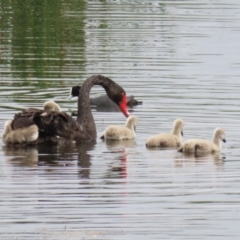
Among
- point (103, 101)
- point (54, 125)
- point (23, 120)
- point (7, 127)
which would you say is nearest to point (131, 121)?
point (54, 125)

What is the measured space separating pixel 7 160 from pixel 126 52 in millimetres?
11203

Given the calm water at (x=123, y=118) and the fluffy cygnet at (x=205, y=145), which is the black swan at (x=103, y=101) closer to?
the calm water at (x=123, y=118)

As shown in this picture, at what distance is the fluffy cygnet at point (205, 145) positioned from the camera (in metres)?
14.6

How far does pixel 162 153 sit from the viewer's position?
48.5 feet

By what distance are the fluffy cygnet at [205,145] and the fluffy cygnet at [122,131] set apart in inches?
42.4

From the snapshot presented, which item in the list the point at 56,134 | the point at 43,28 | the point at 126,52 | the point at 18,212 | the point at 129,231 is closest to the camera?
the point at 129,231

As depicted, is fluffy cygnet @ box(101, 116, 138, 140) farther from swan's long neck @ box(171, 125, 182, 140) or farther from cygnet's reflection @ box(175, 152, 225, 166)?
cygnet's reflection @ box(175, 152, 225, 166)

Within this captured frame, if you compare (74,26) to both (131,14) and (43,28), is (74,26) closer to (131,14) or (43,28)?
(43,28)

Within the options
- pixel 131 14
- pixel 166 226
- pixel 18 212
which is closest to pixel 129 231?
pixel 166 226

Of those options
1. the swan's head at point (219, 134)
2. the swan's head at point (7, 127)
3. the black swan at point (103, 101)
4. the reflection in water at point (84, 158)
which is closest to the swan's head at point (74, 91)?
the black swan at point (103, 101)

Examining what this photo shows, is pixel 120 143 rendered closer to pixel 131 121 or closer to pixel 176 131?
pixel 131 121

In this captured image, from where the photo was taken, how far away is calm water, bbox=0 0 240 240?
36.6 ft

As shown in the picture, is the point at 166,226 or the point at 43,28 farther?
the point at 43,28

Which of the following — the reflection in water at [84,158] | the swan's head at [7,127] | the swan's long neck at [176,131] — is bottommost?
the reflection in water at [84,158]
